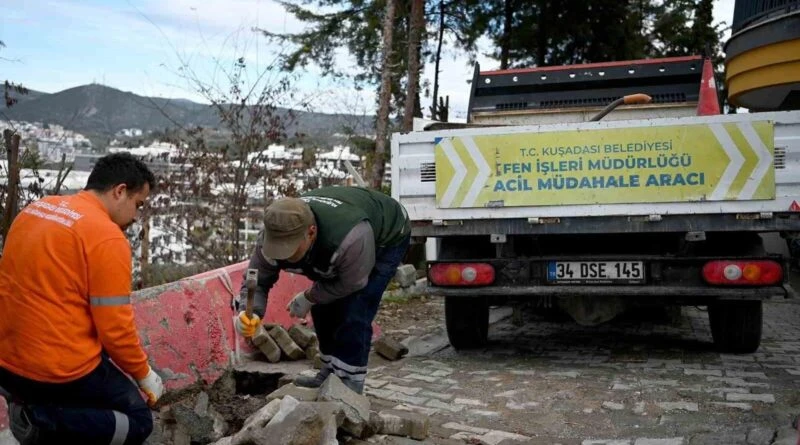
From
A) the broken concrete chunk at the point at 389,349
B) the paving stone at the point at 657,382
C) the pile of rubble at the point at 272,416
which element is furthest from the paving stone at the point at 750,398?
the broken concrete chunk at the point at 389,349

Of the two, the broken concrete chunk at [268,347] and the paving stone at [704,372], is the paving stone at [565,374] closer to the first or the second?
the paving stone at [704,372]

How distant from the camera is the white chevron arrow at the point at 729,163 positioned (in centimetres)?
508

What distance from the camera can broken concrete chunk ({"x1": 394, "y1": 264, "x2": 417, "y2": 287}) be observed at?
29.9ft

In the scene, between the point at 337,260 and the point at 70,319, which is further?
the point at 337,260

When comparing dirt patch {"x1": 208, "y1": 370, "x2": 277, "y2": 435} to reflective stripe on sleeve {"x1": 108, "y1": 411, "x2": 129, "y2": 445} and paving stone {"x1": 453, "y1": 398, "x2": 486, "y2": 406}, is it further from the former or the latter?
paving stone {"x1": 453, "y1": 398, "x2": 486, "y2": 406}

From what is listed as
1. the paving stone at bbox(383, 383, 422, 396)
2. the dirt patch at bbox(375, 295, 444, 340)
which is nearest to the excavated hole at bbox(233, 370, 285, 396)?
the paving stone at bbox(383, 383, 422, 396)

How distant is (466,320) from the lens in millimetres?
6113

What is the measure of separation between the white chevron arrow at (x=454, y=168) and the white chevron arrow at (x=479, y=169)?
0.31 ft

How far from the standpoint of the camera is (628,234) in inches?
224

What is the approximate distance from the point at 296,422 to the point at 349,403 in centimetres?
44

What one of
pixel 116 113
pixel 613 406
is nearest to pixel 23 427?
pixel 613 406

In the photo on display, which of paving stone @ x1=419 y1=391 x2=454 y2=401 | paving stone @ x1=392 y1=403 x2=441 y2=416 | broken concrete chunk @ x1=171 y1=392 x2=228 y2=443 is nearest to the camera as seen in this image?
broken concrete chunk @ x1=171 y1=392 x2=228 y2=443

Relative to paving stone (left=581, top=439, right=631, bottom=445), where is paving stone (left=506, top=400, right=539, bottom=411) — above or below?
below

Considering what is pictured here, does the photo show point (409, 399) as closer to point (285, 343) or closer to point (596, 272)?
point (285, 343)
